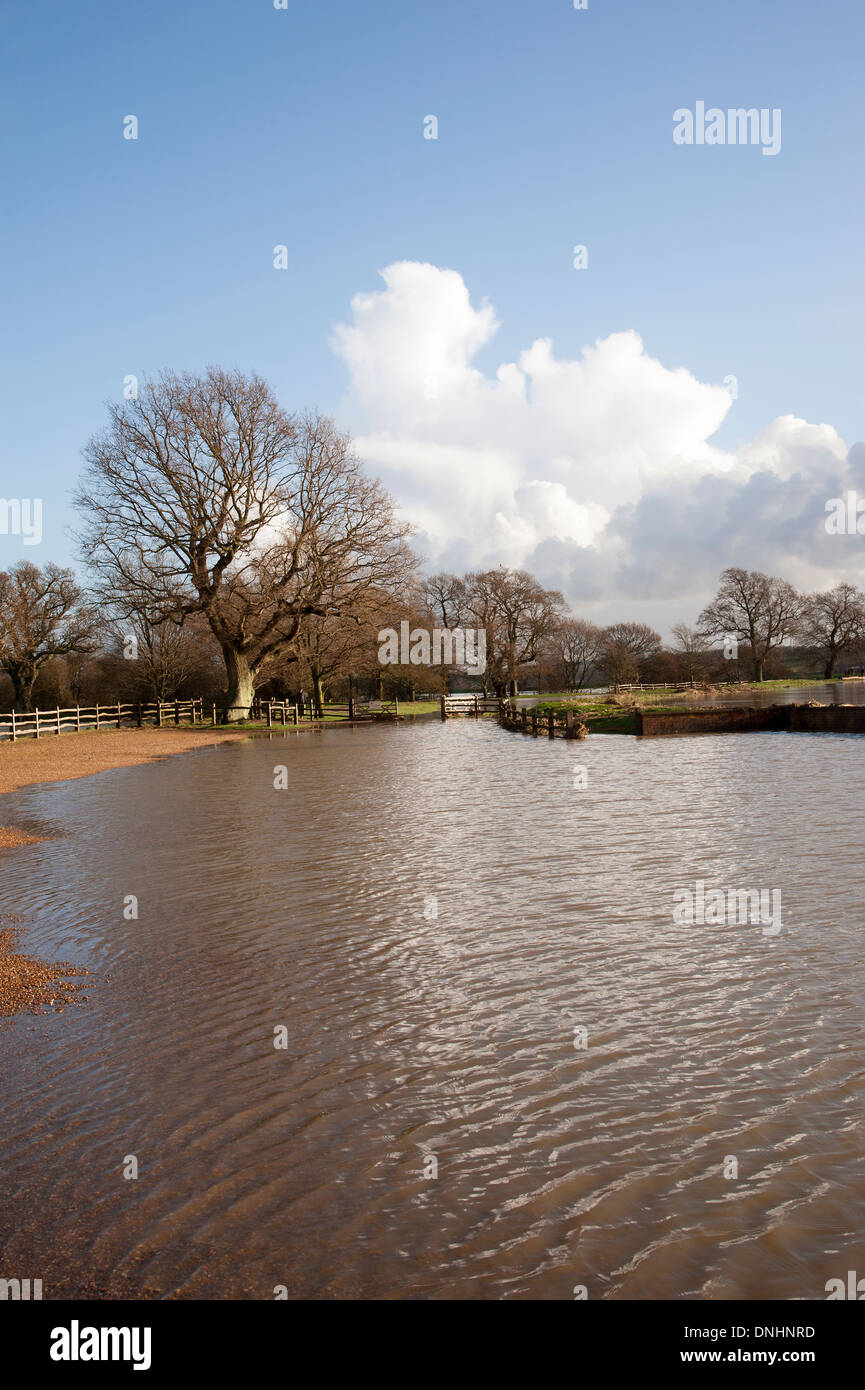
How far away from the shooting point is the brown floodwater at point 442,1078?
354cm

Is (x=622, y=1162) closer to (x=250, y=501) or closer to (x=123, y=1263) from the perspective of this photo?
(x=123, y=1263)

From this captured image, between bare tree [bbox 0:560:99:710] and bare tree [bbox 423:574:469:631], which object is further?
bare tree [bbox 423:574:469:631]

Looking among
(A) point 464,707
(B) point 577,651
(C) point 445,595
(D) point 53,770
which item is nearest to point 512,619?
(C) point 445,595

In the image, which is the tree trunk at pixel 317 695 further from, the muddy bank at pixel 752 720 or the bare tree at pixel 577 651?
the bare tree at pixel 577 651

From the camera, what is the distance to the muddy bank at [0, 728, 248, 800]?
24938 millimetres

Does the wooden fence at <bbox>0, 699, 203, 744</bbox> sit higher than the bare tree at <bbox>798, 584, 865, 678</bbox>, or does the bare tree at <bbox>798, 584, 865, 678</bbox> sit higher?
the bare tree at <bbox>798, 584, 865, 678</bbox>

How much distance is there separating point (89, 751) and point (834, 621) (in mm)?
A: 85741

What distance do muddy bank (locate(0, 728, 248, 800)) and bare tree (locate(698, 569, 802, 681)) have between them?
2562 inches

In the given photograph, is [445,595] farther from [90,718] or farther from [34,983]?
[34,983]

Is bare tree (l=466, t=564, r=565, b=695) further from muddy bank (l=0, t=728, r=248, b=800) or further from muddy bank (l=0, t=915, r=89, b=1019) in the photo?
muddy bank (l=0, t=915, r=89, b=1019)

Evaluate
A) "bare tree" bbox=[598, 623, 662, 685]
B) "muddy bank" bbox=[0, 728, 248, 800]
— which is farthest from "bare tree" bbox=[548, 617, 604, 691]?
"muddy bank" bbox=[0, 728, 248, 800]

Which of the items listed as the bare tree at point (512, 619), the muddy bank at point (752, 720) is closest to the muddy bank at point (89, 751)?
the muddy bank at point (752, 720)

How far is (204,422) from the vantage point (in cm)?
3922

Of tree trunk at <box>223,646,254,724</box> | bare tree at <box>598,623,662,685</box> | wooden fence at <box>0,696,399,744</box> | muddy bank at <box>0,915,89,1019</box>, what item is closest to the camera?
muddy bank at <box>0,915,89,1019</box>
